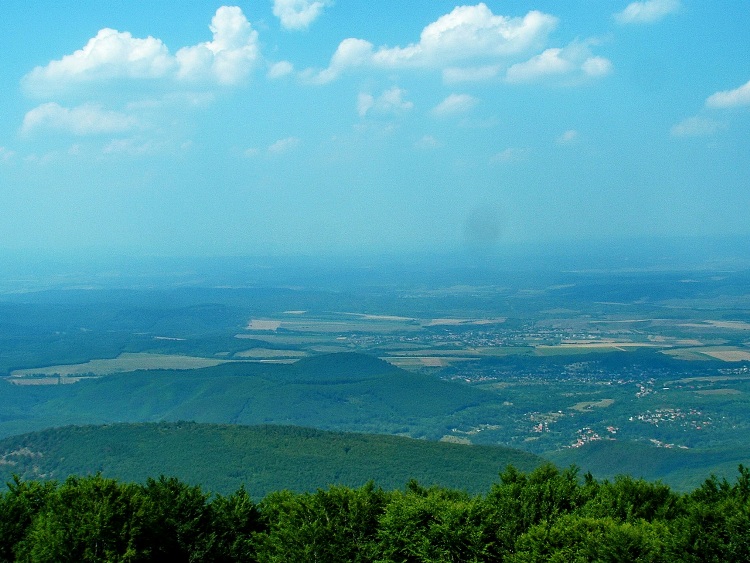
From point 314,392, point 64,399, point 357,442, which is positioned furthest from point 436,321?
point 357,442

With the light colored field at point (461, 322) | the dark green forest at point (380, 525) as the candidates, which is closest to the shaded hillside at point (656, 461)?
the dark green forest at point (380, 525)

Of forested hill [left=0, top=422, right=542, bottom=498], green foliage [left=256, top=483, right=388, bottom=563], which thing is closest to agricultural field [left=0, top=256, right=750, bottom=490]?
forested hill [left=0, top=422, right=542, bottom=498]

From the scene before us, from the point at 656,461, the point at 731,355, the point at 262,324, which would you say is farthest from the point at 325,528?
the point at 262,324

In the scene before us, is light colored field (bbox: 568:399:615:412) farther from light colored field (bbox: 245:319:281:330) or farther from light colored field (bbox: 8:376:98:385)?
light colored field (bbox: 245:319:281:330)

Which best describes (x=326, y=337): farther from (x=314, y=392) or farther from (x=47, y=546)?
(x=47, y=546)

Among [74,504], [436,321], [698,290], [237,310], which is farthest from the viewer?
[698,290]

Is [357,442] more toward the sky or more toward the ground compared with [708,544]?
more toward the ground
